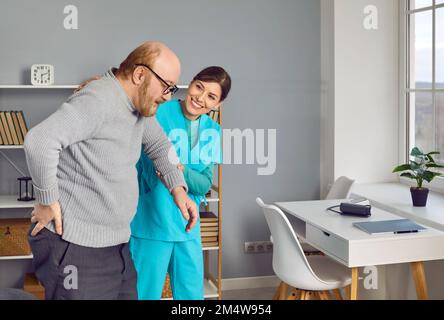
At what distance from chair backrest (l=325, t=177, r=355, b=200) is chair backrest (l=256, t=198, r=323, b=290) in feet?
2.81

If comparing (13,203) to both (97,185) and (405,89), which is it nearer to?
(97,185)

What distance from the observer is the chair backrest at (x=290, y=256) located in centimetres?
283

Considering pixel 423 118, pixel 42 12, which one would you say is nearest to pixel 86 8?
A: pixel 42 12

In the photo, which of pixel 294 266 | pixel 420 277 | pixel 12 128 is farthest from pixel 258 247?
pixel 12 128

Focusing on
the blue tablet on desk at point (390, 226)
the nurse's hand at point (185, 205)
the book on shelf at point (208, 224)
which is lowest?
the book on shelf at point (208, 224)

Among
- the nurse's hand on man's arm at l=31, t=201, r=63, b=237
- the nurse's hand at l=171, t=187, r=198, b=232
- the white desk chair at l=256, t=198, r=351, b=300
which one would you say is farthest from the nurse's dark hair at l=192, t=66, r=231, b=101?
the nurse's hand on man's arm at l=31, t=201, r=63, b=237

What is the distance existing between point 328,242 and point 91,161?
1.44m

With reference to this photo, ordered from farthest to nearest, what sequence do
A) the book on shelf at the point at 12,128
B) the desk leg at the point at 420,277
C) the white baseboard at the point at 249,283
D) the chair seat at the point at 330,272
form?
the white baseboard at the point at 249,283 → the book on shelf at the point at 12,128 → the chair seat at the point at 330,272 → the desk leg at the point at 420,277

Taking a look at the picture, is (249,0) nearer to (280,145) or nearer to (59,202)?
(280,145)

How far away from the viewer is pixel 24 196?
3.66 metres

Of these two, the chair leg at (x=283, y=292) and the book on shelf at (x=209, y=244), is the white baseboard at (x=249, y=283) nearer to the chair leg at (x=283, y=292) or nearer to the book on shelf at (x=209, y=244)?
the book on shelf at (x=209, y=244)

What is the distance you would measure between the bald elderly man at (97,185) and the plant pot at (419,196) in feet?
5.89

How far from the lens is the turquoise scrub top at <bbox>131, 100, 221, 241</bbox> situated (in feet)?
7.47

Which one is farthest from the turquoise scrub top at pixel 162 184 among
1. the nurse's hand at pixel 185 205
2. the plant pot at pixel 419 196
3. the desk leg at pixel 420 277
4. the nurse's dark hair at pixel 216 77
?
the plant pot at pixel 419 196
